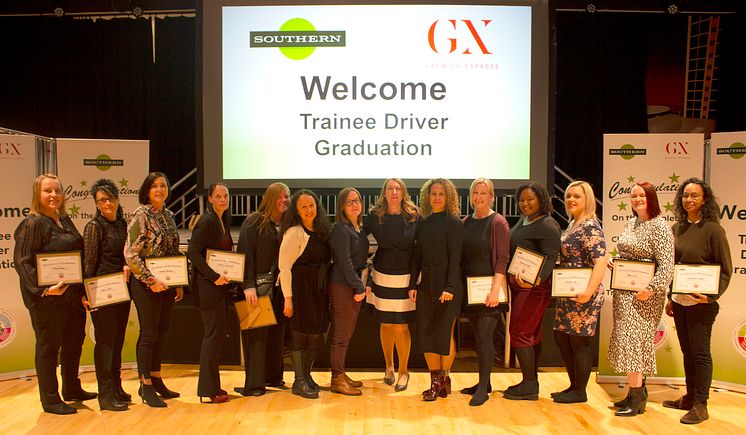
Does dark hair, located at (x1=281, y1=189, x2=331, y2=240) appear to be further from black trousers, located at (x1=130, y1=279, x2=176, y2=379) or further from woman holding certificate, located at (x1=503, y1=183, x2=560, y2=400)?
woman holding certificate, located at (x1=503, y1=183, x2=560, y2=400)

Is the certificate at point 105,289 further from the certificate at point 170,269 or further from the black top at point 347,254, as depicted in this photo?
the black top at point 347,254

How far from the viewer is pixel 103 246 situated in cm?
390

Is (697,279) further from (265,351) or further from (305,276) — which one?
(265,351)

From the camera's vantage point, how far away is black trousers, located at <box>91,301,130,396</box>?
12.8 ft

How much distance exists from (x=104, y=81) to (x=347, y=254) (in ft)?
21.7

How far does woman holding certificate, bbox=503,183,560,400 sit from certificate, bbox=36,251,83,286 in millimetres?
2820

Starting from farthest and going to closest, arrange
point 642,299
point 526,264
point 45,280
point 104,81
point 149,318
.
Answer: point 104,81
point 526,264
point 149,318
point 642,299
point 45,280

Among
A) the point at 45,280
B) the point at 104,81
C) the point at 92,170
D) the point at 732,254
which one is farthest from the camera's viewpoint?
the point at 104,81

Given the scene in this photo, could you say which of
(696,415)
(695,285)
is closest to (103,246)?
(695,285)

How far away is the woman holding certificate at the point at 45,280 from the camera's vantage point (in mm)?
3729

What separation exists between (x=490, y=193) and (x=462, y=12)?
193 centimetres

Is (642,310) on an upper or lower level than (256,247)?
lower

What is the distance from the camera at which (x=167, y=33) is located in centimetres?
909

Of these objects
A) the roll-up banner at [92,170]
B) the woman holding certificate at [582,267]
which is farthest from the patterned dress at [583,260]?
the roll-up banner at [92,170]
